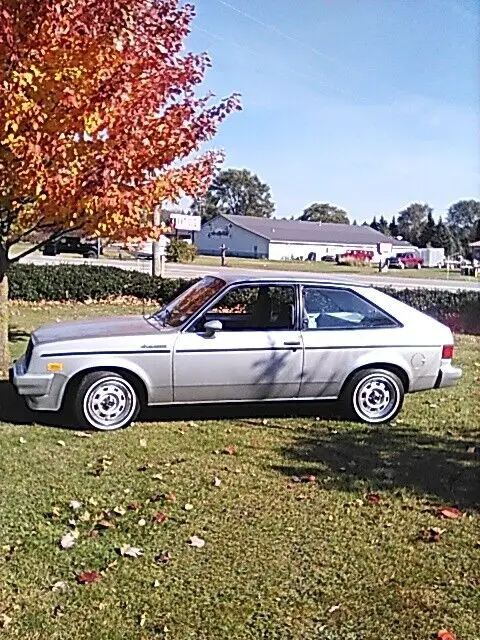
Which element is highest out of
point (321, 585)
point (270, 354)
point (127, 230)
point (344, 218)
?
point (344, 218)

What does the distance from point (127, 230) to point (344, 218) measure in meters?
116

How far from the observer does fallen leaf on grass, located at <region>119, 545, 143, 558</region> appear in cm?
430

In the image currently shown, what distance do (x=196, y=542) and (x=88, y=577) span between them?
0.73m

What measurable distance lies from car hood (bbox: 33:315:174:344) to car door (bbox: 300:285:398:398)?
4.44 feet

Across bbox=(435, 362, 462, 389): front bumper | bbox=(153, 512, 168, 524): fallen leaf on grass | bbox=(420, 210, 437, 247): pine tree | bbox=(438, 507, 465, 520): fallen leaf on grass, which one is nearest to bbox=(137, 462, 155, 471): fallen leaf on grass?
bbox=(153, 512, 168, 524): fallen leaf on grass

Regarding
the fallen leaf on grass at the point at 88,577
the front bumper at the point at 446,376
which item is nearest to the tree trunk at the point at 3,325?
the front bumper at the point at 446,376

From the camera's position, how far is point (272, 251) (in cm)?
8131

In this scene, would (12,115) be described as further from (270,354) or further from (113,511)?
(113,511)

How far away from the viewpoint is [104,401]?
7039mm

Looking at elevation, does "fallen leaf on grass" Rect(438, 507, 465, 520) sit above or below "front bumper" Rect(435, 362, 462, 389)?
below

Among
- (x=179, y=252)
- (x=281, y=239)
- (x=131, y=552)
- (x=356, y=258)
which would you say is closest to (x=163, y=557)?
(x=131, y=552)

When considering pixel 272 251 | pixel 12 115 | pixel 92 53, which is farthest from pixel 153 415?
pixel 272 251

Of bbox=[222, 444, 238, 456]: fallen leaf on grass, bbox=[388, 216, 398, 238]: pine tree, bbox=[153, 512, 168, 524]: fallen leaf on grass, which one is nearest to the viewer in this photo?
bbox=[153, 512, 168, 524]: fallen leaf on grass

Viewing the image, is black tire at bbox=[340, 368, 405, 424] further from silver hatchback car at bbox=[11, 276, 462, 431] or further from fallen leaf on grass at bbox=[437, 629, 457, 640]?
fallen leaf on grass at bbox=[437, 629, 457, 640]
